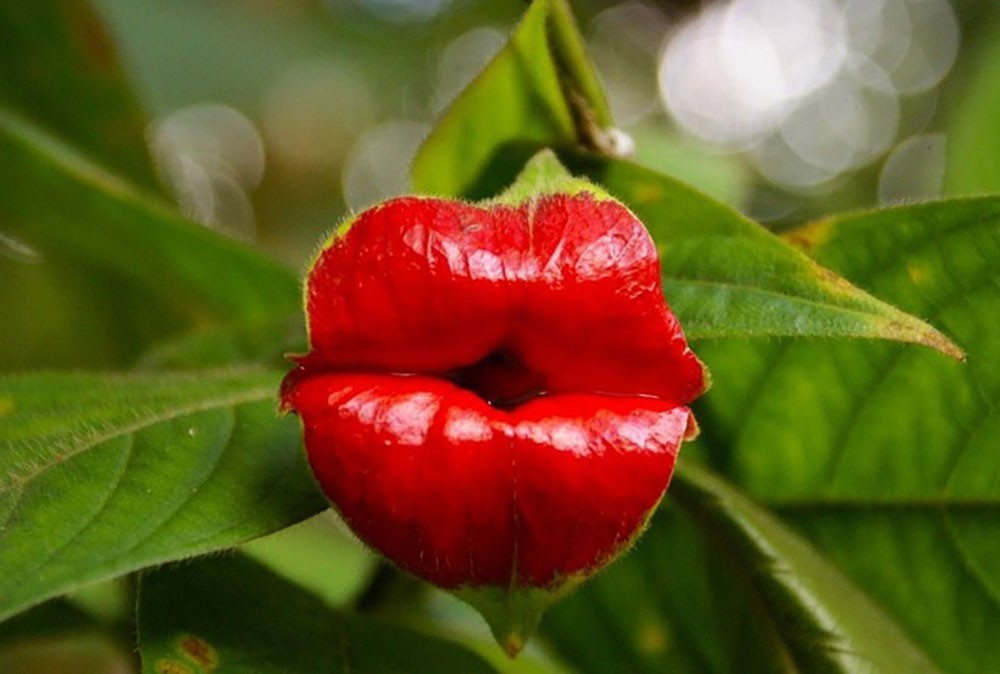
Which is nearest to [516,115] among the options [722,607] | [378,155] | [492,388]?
[492,388]

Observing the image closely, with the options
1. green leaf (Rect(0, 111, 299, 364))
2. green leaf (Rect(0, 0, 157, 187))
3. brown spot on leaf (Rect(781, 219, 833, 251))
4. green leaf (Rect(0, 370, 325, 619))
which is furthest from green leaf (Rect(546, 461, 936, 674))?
green leaf (Rect(0, 0, 157, 187))

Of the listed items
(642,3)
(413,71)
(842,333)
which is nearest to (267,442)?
(842,333)

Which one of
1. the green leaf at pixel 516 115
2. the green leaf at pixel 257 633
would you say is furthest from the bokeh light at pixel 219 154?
the green leaf at pixel 257 633

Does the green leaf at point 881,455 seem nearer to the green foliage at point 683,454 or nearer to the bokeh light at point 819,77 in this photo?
the green foliage at point 683,454

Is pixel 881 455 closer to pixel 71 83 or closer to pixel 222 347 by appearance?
pixel 222 347

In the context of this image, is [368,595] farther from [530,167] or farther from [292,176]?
[292,176]

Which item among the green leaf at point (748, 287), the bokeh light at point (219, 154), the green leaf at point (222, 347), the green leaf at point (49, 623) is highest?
the green leaf at point (748, 287)

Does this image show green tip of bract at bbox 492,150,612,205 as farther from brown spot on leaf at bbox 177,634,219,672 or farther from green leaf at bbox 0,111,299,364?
green leaf at bbox 0,111,299,364
